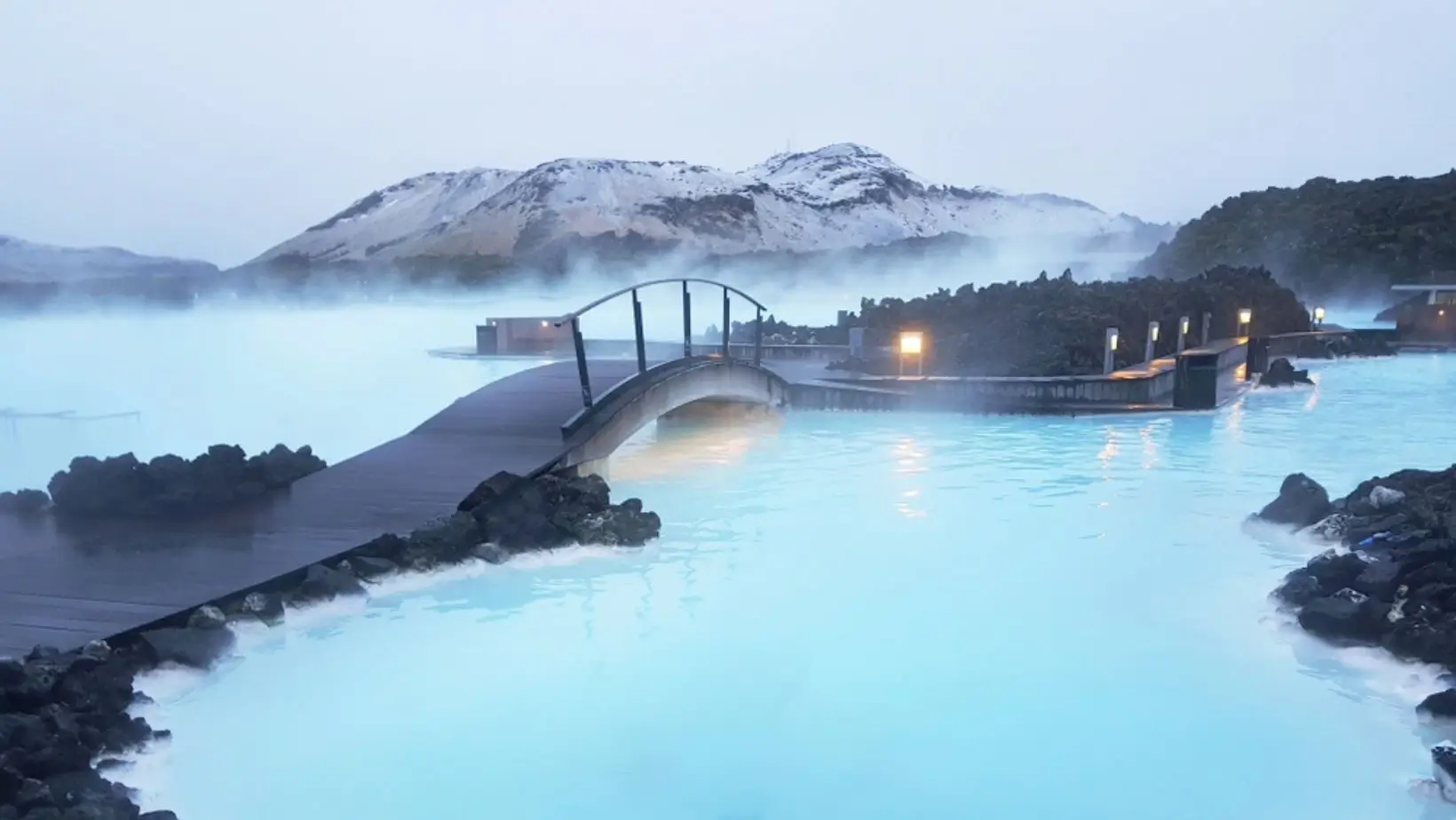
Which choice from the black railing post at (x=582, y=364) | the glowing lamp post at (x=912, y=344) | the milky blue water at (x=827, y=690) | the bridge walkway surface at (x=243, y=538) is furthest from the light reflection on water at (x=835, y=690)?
the glowing lamp post at (x=912, y=344)

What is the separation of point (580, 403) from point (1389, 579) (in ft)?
20.1

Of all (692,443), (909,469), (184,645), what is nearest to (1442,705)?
(184,645)

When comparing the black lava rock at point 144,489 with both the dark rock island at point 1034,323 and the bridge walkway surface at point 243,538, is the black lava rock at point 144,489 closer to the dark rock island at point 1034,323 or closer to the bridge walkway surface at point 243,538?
the bridge walkway surface at point 243,538

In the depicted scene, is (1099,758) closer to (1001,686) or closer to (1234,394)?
(1001,686)

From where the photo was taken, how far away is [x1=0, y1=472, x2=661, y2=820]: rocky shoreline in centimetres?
324

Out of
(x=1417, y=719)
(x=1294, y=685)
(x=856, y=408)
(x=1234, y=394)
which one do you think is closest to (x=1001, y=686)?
(x=1294, y=685)

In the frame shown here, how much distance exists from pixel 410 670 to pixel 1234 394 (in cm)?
1418

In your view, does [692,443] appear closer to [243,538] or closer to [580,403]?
[580,403]

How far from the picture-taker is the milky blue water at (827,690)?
3854 millimetres

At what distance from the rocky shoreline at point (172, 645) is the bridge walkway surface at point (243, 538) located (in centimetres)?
11

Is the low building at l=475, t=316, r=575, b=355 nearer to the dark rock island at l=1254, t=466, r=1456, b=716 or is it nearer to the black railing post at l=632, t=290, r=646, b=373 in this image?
the black railing post at l=632, t=290, r=646, b=373

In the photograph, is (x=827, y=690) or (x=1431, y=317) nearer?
(x=827, y=690)

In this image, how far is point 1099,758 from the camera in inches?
162

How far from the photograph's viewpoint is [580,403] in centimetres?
944
